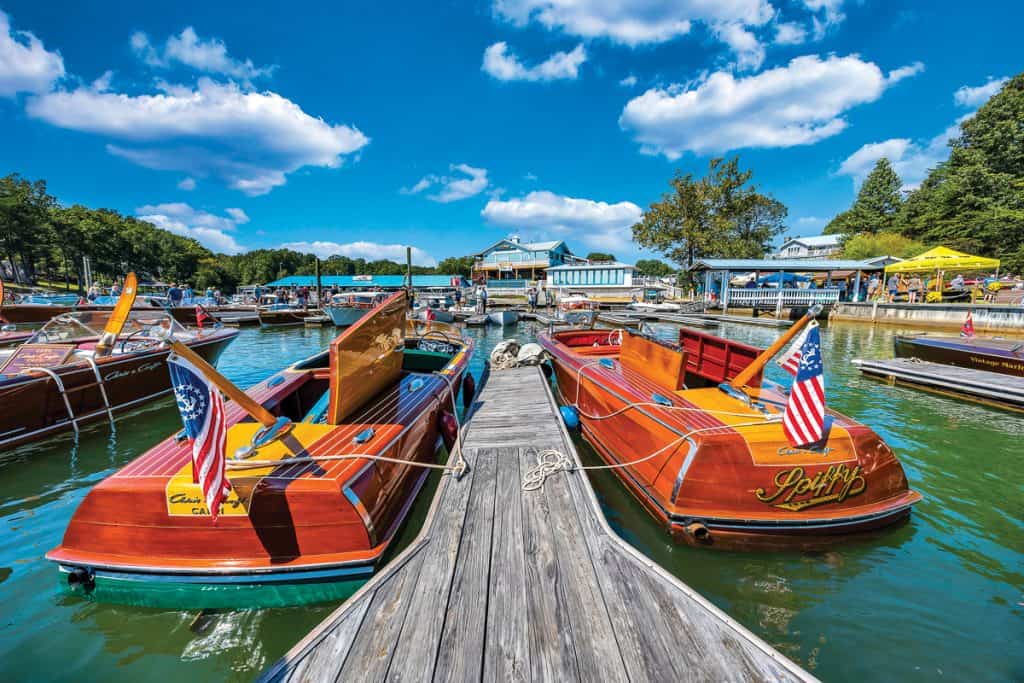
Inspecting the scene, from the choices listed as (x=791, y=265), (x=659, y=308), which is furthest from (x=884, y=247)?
(x=659, y=308)

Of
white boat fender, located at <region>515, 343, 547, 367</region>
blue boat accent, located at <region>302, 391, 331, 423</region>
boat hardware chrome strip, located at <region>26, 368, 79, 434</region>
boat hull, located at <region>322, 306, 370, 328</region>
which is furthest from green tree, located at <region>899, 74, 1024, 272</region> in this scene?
boat hardware chrome strip, located at <region>26, 368, 79, 434</region>

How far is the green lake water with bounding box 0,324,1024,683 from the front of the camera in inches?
104

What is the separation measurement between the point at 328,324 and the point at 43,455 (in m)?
23.7

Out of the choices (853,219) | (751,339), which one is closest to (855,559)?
(751,339)

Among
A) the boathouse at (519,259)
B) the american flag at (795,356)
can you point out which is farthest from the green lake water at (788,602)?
the boathouse at (519,259)

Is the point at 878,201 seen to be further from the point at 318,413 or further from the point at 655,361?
the point at 318,413

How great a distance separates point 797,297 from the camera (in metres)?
26.9

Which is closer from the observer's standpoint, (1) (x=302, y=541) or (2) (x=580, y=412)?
(1) (x=302, y=541)

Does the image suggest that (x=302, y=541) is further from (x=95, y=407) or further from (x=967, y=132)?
(x=967, y=132)

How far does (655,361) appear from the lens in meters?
5.65

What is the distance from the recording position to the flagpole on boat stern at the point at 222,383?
250 centimetres

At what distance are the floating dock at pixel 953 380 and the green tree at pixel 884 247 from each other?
103 feet

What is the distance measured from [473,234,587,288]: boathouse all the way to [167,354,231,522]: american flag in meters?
47.1

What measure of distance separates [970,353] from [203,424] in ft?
51.8
